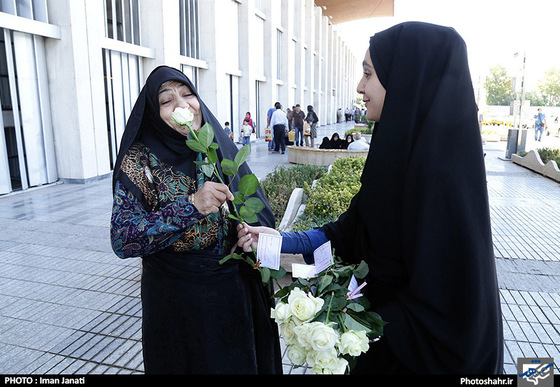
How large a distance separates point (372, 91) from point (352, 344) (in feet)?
2.51

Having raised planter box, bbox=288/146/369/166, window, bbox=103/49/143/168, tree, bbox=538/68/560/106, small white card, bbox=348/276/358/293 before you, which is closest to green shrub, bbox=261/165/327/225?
raised planter box, bbox=288/146/369/166

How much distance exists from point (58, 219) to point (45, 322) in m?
3.39

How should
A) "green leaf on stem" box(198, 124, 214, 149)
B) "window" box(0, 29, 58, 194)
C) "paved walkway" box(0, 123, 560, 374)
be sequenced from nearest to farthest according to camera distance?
"green leaf on stem" box(198, 124, 214, 149) → "paved walkway" box(0, 123, 560, 374) → "window" box(0, 29, 58, 194)

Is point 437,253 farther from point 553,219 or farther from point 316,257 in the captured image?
point 553,219

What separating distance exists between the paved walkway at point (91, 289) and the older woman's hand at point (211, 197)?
1569mm

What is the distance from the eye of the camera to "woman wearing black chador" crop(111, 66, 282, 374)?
1698mm

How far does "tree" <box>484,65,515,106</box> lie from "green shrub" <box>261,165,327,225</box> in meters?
73.5

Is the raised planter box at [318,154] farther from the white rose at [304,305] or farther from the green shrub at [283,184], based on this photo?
the white rose at [304,305]

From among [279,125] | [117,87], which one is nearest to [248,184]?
[117,87]

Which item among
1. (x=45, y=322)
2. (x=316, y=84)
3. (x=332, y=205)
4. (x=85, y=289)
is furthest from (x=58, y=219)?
(x=316, y=84)

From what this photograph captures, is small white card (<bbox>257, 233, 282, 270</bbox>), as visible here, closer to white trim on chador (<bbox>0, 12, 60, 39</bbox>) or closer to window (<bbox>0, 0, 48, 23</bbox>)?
white trim on chador (<bbox>0, 12, 60, 39</bbox>)

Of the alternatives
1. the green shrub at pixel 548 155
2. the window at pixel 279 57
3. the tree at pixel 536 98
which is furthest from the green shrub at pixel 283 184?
the tree at pixel 536 98

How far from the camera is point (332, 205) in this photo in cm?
465

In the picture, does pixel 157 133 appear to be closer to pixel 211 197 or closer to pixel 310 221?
pixel 211 197
